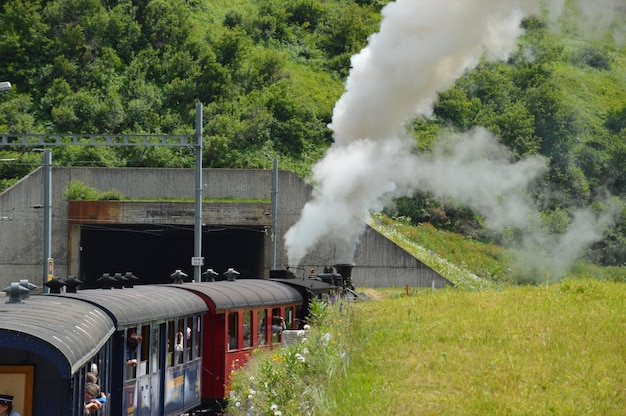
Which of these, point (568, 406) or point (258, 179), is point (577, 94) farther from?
point (568, 406)

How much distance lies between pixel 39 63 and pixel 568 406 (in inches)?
2987

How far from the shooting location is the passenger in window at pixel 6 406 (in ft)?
40.2

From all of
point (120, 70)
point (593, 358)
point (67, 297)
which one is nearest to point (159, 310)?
point (67, 297)

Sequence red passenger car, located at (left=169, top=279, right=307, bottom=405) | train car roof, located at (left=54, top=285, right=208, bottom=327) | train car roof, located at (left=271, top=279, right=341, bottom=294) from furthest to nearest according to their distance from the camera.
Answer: train car roof, located at (left=271, top=279, right=341, bottom=294)
red passenger car, located at (left=169, top=279, right=307, bottom=405)
train car roof, located at (left=54, top=285, right=208, bottom=327)

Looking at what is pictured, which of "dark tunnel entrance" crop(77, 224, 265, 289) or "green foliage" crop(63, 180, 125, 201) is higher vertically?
"green foliage" crop(63, 180, 125, 201)

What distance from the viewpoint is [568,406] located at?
1361 centimetres

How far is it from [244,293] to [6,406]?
44.8 feet

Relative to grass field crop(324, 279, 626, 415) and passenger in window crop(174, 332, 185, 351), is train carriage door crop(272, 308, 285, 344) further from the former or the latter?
passenger in window crop(174, 332, 185, 351)

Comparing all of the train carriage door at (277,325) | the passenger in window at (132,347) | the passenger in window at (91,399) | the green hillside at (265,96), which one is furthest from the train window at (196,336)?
the green hillside at (265,96)

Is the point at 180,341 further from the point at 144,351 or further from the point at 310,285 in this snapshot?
the point at 310,285

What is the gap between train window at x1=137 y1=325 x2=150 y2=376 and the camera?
18.6 metres

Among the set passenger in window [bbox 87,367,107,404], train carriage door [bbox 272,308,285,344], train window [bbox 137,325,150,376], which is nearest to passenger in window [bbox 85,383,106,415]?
passenger in window [bbox 87,367,107,404]

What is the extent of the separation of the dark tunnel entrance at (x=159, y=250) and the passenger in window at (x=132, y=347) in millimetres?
37875

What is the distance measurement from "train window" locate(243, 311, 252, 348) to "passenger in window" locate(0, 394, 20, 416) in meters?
12.9
